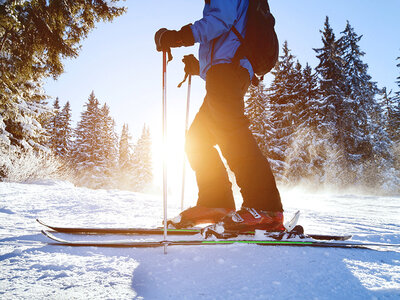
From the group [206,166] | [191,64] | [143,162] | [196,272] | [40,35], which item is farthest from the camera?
[143,162]

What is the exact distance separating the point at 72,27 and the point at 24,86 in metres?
5.85

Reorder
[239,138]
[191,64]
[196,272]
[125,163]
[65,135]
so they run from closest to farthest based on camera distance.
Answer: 1. [196,272]
2. [239,138]
3. [191,64]
4. [65,135]
5. [125,163]

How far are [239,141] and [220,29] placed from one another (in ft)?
2.70

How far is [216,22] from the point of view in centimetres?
157

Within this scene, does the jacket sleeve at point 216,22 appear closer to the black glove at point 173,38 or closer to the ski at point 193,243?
the black glove at point 173,38

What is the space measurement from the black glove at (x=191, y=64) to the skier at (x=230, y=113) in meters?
0.51

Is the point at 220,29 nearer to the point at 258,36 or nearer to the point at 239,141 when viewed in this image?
the point at 258,36

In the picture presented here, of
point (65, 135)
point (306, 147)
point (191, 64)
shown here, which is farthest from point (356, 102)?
point (65, 135)

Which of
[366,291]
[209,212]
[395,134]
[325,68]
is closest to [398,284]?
[366,291]

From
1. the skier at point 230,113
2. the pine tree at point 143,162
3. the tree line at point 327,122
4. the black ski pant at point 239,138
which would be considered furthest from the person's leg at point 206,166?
the pine tree at point 143,162

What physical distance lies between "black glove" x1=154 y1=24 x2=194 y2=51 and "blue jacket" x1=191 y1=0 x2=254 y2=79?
0.04 m

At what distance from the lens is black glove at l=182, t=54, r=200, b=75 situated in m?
2.30

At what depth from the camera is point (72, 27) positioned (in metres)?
6.33

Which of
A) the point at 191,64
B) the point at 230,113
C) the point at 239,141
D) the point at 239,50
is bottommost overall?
the point at 239,141
